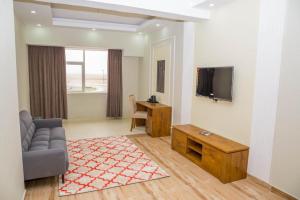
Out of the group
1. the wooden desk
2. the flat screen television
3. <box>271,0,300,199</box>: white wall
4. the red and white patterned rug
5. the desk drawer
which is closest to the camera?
<box>271,0,300,199</box>: white wall

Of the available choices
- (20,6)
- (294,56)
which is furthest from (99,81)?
(294,56)

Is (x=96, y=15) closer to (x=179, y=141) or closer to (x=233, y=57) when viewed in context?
(x=233, y=57)

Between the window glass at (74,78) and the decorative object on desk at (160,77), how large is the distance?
253cm

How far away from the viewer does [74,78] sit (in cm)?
655

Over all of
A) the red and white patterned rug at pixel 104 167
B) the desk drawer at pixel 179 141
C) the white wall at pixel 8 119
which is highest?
the white wall at pixel 8 119

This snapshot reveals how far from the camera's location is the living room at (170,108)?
8.20ft

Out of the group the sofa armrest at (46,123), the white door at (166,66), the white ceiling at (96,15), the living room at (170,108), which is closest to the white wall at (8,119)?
the living room at (170,108)

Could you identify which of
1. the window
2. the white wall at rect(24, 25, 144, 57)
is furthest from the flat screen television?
the window

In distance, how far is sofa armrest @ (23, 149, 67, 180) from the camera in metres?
2.56

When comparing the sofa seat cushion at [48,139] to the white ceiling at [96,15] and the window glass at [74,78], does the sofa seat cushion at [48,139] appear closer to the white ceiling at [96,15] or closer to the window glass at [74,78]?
the white ceiling at [96,15]

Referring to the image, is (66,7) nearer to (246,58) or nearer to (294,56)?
(246,58)

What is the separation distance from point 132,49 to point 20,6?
10.9 feet

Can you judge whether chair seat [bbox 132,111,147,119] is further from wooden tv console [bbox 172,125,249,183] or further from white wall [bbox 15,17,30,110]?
white wall [bbox 15,17,30,110]

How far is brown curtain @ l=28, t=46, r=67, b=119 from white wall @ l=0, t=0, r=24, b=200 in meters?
3.89
